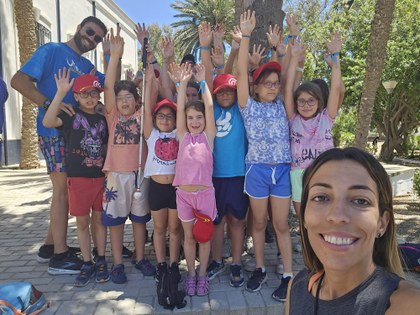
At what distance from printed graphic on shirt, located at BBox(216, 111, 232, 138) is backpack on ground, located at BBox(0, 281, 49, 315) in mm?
1981

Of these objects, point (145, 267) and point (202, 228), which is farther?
point (145, 267)

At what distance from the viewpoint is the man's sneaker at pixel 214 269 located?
3385 millimetres

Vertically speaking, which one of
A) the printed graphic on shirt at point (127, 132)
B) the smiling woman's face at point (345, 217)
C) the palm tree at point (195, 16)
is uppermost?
the palm tree at point (195, 16)

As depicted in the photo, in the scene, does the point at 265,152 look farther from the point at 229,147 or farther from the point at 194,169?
the point at 194,169

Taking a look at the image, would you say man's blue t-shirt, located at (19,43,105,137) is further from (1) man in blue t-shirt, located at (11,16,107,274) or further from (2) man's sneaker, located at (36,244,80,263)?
(2) man's sneaker, located at (36,244,80,263)

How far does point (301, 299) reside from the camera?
144cm

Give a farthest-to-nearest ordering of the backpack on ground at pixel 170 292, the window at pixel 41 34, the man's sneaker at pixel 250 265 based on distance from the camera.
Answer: the window at pixel 41 34
the man's sneaker at pixel 250 265
the backpack on ground at pixel 170 292

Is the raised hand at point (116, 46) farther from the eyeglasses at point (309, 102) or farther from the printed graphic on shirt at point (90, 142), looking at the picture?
the eyeglasses at point (309, 102)

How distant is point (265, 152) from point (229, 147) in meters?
0.33

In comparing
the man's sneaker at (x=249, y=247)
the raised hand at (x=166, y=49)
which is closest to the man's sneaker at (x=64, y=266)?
the man's sneaker at (x=249, y=247)

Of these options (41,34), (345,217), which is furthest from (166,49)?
(41,34)

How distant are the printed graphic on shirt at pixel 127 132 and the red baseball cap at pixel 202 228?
942 mm

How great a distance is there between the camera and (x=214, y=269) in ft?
11.3

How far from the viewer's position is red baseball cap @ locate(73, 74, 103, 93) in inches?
130
